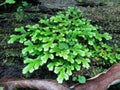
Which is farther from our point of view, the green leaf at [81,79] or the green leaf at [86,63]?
the green leaf at [86,63]

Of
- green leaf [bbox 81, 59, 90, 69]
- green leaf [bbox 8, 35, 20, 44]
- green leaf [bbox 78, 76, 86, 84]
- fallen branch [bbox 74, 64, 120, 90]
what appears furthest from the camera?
green leaf [bbox 8, 35, 20, 44]

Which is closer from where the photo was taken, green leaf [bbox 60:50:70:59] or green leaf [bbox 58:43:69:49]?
green leaf [bbox 60:50:70:59]

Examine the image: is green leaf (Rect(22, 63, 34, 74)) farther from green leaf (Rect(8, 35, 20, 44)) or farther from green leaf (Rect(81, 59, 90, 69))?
green leaf (Rect(81, 59, 90, 69))

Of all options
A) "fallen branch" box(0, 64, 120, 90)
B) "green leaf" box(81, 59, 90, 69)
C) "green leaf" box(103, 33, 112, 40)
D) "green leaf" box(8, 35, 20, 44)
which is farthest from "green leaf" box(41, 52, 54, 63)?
"green leaf" box(103, 33, 112, 40)

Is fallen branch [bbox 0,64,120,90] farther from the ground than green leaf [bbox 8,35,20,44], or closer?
closer

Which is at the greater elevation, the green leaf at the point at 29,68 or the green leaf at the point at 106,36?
the green leaf at the point at 106,36

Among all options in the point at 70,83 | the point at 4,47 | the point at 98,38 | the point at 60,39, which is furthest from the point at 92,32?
the point at 4,47

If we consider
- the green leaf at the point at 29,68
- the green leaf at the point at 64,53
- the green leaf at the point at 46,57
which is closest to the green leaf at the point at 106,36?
the green leaf at the point at 64,53

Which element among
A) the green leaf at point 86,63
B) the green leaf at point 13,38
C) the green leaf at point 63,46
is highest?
the green leaf at point 13,38

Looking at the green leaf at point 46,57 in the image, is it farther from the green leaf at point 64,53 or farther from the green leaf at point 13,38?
the green leaf at point 13,38
